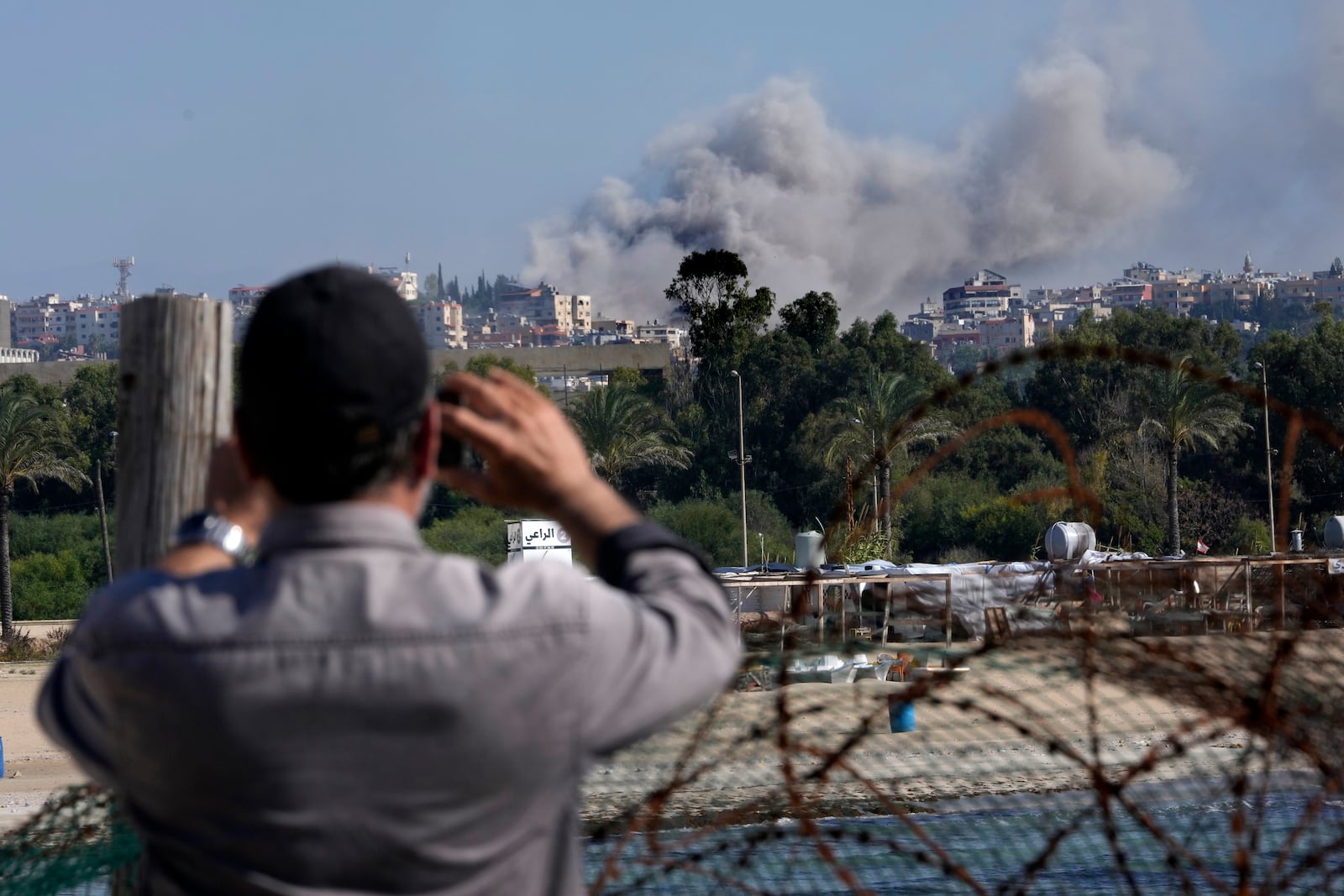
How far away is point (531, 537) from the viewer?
24.6m

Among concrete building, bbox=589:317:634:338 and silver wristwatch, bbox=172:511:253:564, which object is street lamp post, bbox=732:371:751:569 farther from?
concrete building, bbox=589:317:634:338

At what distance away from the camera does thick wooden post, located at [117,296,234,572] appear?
2.69 meters

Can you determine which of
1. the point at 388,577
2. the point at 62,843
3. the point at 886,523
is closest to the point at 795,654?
the point at 388,577

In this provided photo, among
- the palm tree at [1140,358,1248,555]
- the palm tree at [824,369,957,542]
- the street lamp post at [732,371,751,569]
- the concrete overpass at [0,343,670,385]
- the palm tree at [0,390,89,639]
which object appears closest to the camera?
the palm tree at [1140,358,1248,555]

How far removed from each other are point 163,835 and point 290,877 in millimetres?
139

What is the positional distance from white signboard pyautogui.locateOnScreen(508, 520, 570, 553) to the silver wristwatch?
2286cm

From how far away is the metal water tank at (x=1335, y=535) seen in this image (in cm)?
2675

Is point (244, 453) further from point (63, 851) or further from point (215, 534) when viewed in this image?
point (63, 851)

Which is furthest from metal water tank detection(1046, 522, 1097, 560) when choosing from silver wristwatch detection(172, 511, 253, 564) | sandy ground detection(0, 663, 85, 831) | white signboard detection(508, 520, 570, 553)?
silver wristwatch detection(172, 511, 253, 564)

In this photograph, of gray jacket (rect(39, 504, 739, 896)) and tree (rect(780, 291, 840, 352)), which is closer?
gray jacket (rect(39, 504, 739, 896))

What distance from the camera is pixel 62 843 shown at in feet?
10.6

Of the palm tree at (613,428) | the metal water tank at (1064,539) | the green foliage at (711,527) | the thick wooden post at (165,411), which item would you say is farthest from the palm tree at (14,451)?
the thick wooden post at (165,411)

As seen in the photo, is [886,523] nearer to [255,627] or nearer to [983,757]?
[983,757]

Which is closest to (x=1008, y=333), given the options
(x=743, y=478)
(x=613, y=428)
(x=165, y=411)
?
(x=743, y=478)
